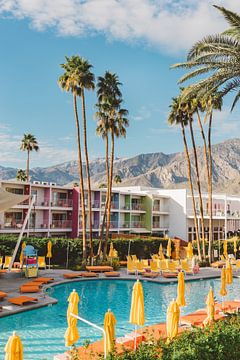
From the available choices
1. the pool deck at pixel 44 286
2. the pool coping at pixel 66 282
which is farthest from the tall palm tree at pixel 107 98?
the pool coping at pixel 66 282

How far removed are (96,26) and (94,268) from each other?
16610 millimetres

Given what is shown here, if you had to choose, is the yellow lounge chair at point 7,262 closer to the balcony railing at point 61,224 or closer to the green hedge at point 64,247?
the green hedge at point 64,247

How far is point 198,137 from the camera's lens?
3544 cm

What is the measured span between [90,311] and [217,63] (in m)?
12.5

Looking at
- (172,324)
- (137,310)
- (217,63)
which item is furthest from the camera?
(217,63)

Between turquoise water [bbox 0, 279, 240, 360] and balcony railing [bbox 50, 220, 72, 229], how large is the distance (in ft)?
64.3

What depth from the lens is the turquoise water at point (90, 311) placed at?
12.8 metres

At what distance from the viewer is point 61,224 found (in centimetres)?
4419

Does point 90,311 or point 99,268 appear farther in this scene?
point 99,268

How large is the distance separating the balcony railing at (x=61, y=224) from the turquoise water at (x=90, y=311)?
19590 mm

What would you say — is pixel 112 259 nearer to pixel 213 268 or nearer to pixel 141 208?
pixel 213 268

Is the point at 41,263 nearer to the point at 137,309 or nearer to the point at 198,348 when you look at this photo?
the point at 137,309

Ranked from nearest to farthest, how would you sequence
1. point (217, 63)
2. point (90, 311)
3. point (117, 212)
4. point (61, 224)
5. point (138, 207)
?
point (217, 63), point (90, 311), point (61, 224), point (117, 212), point (138, 207)

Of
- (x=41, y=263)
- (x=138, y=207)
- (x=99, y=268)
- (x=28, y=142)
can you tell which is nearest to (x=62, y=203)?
(x=138, y=207)
